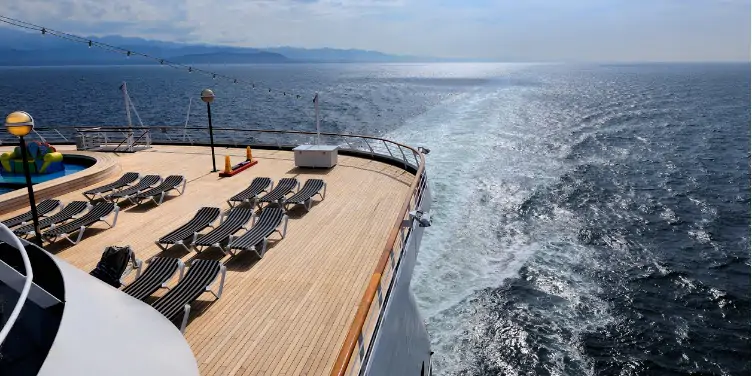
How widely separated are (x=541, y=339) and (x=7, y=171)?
56.2ft

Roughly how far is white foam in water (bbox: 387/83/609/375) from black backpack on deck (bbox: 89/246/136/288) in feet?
23.0

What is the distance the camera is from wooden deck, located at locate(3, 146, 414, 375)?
643cm

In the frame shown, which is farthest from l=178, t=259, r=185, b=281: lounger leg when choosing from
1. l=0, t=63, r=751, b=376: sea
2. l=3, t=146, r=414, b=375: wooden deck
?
l=0, t=63, r=751, b=376: sea

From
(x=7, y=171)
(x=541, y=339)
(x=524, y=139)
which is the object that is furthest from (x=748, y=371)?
(x=524, y=139)

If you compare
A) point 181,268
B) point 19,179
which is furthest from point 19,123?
point 19,179

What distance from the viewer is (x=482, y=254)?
16.5 metres

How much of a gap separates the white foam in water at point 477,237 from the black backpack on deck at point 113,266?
702 cm

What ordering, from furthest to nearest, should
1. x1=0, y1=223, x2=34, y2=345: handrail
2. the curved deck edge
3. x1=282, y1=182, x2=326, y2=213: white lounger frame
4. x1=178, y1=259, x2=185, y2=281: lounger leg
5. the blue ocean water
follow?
the blue ocean water
the curved deck edge
x1=282, y1=182, x2=326, y2=213: white lounger frame
x1=178, y1=259, x2=185, y2=281: lounger leg
x1=0, y1=223, x2=34, y2=345: handrail

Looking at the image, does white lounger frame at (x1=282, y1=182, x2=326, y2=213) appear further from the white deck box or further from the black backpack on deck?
the black backpack on deck

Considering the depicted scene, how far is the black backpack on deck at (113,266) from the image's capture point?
7469 millimetres

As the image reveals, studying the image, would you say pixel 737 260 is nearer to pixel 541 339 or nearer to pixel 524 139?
pixel 541 339

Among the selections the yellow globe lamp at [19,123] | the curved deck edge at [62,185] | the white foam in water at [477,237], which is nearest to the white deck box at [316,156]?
the white foam in water at [477,237]

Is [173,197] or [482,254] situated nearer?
[173,197]

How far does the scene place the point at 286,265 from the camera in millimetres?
8898
